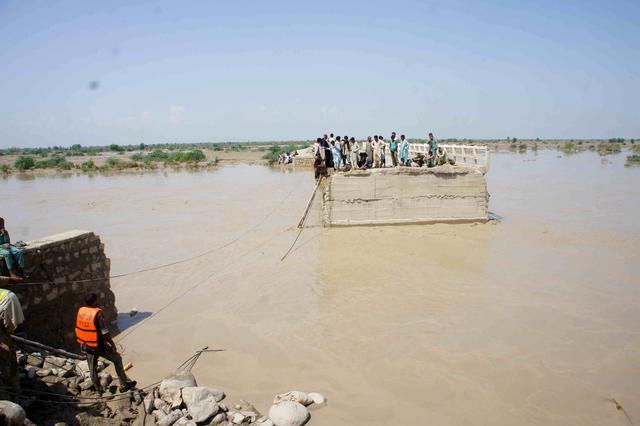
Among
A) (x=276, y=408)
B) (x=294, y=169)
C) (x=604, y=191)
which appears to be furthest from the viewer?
(x=294, y=169)

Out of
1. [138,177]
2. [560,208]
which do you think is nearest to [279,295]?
[560,208]

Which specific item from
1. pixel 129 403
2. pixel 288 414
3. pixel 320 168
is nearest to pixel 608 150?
pixel 320 168

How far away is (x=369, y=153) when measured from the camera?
15812 mm

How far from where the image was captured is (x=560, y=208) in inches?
734

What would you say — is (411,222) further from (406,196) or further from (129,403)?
(129,403)

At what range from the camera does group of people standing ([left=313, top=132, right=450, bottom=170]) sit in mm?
14992

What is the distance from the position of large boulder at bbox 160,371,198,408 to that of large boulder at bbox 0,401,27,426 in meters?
1.67

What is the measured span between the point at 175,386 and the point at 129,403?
0.54 metres

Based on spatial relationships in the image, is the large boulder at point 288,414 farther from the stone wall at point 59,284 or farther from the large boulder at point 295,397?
the stone wall at point 59,284

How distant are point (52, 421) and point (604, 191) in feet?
83.3

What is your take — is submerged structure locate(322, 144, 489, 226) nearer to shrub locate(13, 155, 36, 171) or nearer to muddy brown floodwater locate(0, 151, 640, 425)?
muddy brown floodwater locate(0, 151, 640, 425)

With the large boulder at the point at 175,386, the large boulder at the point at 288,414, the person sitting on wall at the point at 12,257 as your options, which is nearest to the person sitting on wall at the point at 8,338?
the person sitting on wall at the point at 12,257

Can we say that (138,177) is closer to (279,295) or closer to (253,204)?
(253,204)

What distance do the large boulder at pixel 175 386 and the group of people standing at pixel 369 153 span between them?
9841mm
